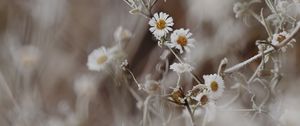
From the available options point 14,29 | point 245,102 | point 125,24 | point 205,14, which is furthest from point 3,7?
point 245,102

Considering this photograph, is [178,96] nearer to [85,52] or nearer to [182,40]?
[182,40]

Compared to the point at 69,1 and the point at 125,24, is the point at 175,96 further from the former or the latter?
the point at 69,1

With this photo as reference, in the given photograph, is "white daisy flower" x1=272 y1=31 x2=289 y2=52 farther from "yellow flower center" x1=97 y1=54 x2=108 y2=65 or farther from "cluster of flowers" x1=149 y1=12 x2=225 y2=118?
"yellow flower center" x1=97 y1=54 x2=108 y2=65

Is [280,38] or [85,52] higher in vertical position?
[85,52]

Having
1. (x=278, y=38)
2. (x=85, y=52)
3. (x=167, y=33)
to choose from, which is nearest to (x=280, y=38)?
(x=278, y=38)

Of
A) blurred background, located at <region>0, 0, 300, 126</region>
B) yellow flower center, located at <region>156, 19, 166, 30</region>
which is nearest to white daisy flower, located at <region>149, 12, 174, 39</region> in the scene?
yellow flower center, located at <region>156, 19, 166, 30</region>

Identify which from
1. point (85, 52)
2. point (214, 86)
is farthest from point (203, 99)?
point (85, 52)

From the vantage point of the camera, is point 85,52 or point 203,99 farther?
point 85,52

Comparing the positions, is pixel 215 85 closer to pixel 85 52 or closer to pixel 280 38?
pixel 280 38
